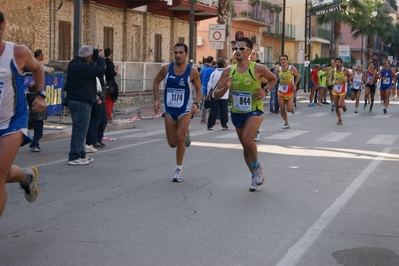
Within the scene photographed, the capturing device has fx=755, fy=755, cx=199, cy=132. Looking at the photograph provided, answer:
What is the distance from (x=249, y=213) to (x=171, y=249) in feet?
5.98

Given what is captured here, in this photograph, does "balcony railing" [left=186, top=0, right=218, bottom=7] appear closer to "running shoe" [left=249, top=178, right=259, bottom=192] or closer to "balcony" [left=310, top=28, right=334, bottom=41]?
"running shoe" [left=249, top=178, right=259, bottom=192]

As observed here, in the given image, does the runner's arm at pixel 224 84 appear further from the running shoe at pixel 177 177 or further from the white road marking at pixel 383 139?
the white road marking at pixel 383 139

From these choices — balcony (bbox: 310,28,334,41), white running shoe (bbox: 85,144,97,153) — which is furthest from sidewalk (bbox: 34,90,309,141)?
balcony (bbox: 310,28,334,41)

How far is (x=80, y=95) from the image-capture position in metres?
11.8

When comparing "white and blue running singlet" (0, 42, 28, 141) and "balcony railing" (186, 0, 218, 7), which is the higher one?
"balcony railing" (186, 0, 218, 7)

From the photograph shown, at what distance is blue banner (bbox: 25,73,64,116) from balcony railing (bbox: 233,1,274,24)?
33594 mm

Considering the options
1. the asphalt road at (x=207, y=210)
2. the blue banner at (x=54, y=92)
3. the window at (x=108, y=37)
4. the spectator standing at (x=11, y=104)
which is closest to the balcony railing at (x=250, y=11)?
the window at (x=108, y=37)

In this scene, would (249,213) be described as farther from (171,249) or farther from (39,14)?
(39,14)

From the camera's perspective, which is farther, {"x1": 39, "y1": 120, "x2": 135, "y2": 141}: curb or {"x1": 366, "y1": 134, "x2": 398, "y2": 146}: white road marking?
{"x1": 366, "y1": 134, "x2": 398, "y2": 146}: white road marking

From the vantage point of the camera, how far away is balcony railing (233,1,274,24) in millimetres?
50969

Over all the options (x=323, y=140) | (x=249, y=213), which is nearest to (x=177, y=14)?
(x=323, y=140)

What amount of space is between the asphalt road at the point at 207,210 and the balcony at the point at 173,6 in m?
17.6

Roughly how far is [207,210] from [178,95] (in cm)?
264

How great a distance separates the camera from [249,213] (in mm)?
7996
